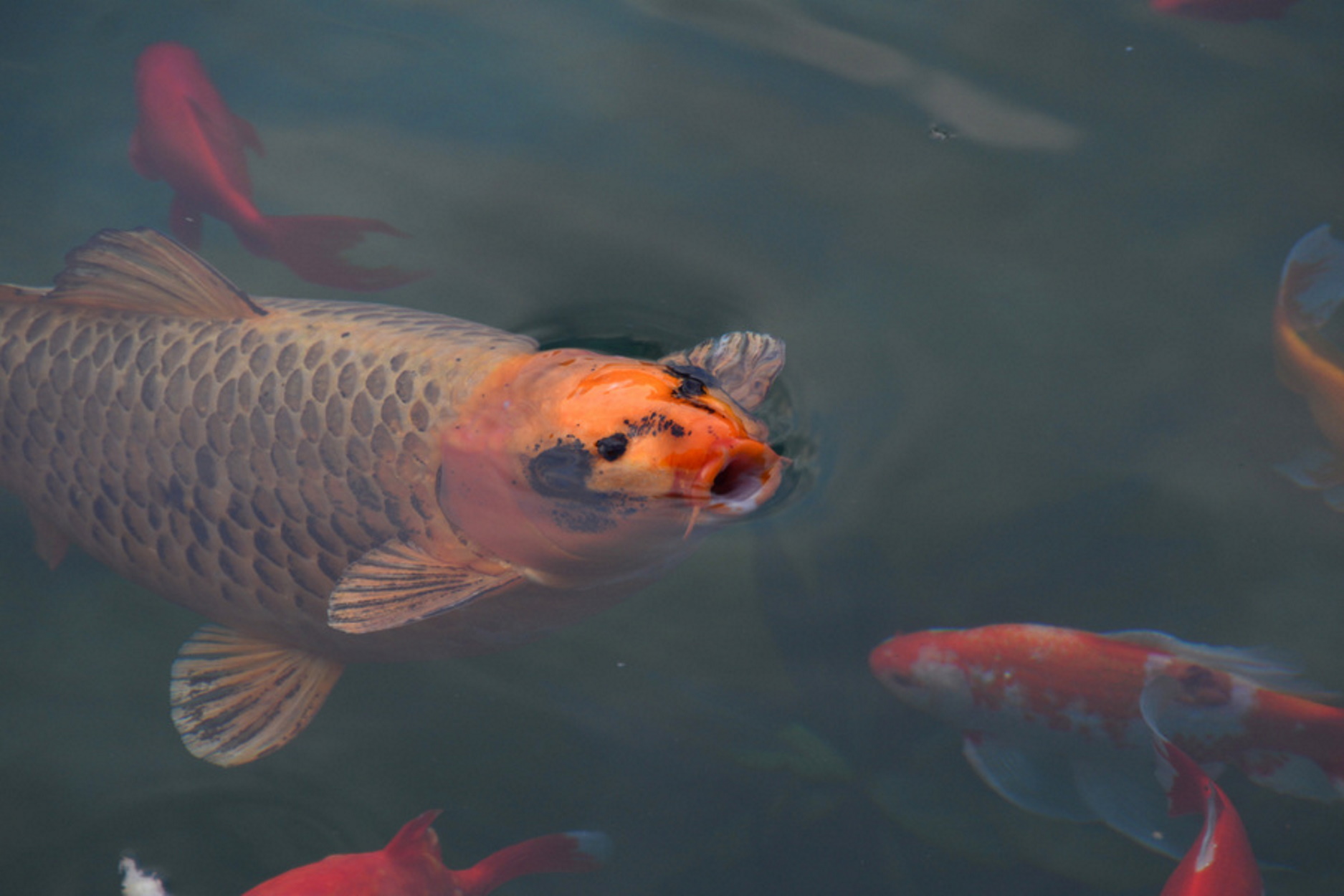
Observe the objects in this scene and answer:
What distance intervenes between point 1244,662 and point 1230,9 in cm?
246

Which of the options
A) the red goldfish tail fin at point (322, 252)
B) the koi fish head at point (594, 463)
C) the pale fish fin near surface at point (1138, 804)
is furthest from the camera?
the red goldfish tail fin at point (322, 252)

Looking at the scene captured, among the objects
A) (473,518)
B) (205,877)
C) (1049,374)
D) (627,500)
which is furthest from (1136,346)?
(205,877)

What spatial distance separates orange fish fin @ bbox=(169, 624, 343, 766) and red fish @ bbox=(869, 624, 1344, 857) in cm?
181

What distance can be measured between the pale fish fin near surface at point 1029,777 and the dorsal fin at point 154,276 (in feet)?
8.68

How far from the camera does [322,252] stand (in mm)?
2932

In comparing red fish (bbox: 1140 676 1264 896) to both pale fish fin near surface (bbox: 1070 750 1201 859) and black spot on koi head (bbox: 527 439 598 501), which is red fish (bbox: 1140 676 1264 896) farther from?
black spot on koi head (bbox: 527 439 598 501)

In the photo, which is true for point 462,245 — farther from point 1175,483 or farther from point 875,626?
point 1175,483

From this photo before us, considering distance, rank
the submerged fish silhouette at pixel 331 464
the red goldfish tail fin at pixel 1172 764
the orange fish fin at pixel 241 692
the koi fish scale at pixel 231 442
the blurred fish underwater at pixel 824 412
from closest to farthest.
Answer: the submerged fish silhouette at pixel 331 464 → the koi fish scale at pixel 231 442 → the red goldfish tail fin at pixel 1172 764 → the orange fish fin at pixel 241 692 → the blurred fish underwater at pixel 824 412

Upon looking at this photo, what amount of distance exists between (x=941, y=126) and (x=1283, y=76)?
128cm

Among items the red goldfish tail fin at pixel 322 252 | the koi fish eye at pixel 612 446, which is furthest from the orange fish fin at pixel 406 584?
the red goldfish tail fin at pixel 322 252

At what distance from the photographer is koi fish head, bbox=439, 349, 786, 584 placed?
1.60 m

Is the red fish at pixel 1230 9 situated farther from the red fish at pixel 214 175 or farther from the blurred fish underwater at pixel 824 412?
the red fish at pixel 214 175

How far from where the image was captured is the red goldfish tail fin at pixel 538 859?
241 centimetres

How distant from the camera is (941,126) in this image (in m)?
3.08
